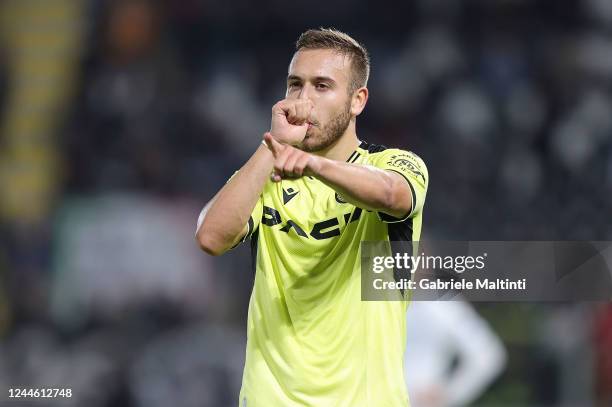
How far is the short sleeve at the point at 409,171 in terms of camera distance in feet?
10.5

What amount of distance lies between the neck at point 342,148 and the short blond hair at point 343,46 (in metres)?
0.17

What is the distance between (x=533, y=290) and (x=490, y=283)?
115 centimetres

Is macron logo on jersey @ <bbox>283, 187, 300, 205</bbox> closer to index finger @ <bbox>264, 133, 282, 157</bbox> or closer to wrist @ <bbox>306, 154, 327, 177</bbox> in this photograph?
index finger @ <bbox>264, 133, 282, 157</bbox>

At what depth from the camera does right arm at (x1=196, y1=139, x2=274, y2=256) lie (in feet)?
10.5

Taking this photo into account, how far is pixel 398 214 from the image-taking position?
3.13 meters

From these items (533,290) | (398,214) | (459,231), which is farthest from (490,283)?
(459,231)

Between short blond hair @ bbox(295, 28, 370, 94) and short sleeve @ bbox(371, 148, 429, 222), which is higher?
→ short blond hair @ bbox(295, 28, 370, 94)

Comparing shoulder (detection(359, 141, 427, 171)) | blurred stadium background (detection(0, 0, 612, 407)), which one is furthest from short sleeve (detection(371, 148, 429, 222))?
blurred stadium background (detection(0, 0, 612, 407))

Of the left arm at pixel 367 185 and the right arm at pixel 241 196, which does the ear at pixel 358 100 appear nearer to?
the right arm at pixel 241 196

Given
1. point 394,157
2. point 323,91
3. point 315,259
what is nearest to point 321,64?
point 323,91

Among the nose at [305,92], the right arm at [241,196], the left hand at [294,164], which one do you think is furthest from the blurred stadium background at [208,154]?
the left hand at [294,164]

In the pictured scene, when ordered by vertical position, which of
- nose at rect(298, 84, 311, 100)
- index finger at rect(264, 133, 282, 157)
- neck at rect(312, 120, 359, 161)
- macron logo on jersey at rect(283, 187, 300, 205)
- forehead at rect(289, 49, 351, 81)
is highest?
forehead at rect(289, 49, 351, 81)

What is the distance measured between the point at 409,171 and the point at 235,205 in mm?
609

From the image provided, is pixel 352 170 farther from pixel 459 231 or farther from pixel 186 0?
pixel 186 0
